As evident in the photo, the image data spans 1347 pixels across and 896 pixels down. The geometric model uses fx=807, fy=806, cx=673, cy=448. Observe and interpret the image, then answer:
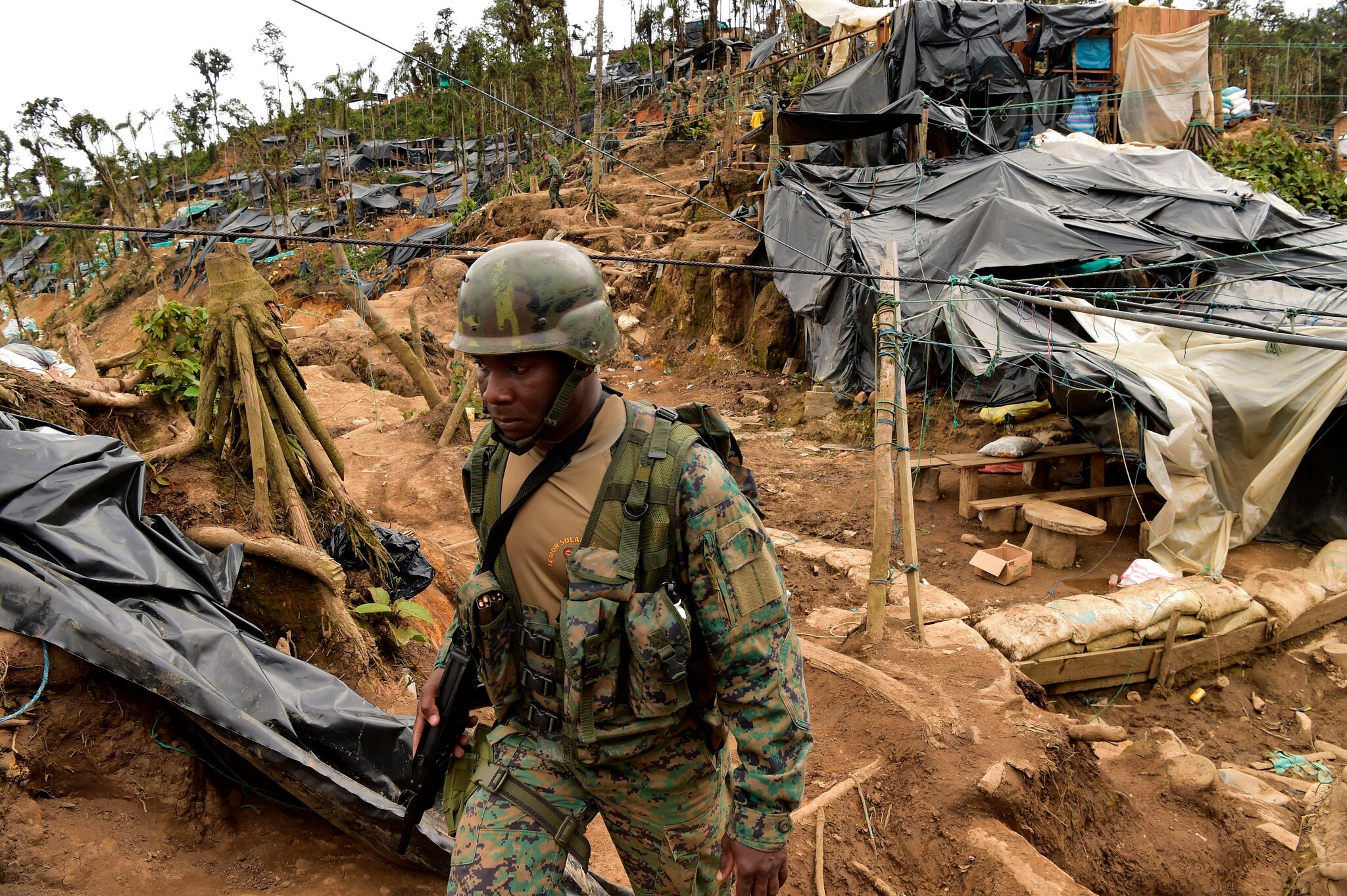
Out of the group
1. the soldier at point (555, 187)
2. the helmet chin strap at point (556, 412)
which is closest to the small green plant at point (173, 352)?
the helmet chin strap at point (556, 412)

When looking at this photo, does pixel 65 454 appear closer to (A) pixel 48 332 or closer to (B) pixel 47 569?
(B) pixel 47 569

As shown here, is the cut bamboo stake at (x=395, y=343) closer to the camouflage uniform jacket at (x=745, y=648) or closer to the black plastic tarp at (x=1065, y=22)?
the camouflage uniform jacket at (x=745, y=648)

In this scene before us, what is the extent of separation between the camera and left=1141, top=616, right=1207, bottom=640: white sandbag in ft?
18.2

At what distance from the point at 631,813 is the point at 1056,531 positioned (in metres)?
6.11

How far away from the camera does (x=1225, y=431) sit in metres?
7.18

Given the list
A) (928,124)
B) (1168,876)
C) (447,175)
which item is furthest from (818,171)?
(447,175)

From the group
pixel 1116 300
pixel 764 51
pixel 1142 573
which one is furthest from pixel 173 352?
pixel 764 51

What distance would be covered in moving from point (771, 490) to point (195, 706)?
695cm

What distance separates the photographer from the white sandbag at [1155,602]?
5523 mm

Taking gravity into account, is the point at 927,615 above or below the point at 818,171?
below

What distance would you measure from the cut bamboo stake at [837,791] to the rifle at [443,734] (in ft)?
5.65

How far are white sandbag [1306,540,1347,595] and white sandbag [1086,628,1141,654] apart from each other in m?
2.07

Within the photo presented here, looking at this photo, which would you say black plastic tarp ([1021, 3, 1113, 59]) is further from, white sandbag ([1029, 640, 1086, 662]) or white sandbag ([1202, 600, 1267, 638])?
white sandbag ([1029, 640, 1086, 662])

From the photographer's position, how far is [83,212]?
32.1 meters
